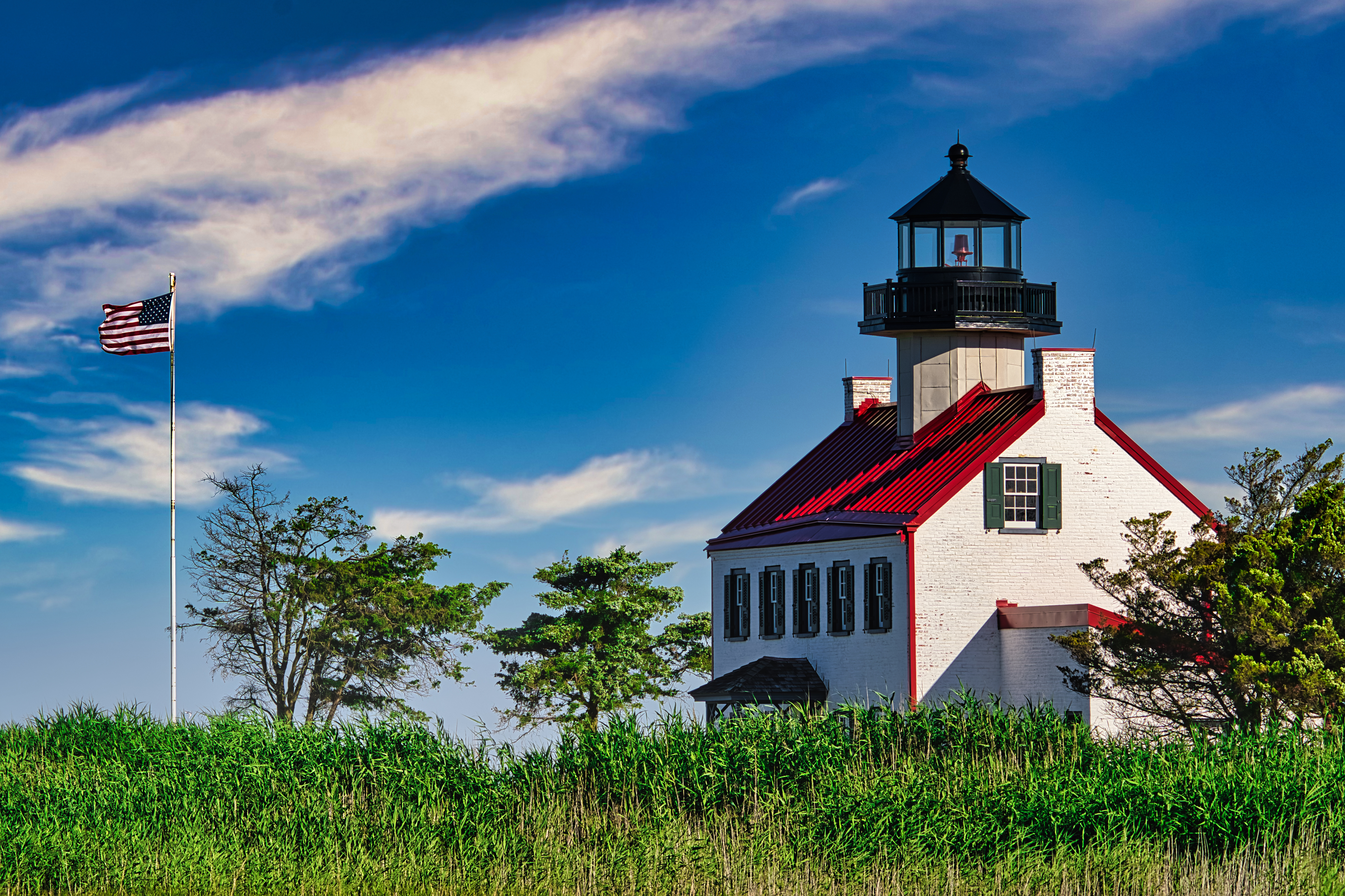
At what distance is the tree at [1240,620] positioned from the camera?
98.4 feet

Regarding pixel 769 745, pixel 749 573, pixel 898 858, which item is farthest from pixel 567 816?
pixel 749 573

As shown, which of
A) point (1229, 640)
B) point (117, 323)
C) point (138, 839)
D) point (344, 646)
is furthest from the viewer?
point (344, 646)

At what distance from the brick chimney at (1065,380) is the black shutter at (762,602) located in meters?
8.36

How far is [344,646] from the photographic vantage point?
5178 cm

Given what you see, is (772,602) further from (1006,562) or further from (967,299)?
(967,299)

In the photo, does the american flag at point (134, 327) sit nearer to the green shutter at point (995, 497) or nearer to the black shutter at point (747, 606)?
the black shutter at point (747, 606)

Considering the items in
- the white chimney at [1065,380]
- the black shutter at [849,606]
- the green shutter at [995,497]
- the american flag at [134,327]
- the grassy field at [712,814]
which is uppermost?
the american flag at [134,327]

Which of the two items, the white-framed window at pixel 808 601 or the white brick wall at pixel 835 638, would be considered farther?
the white-framed window at pixel 808 601

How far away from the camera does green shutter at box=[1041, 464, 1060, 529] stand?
1481 inches

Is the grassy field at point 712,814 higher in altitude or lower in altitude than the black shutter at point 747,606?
lower

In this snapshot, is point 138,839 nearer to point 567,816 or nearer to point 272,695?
point 567,816

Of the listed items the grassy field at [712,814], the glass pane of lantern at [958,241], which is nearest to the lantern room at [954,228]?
the glass pane of lantern at [958,241]

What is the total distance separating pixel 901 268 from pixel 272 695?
22.9 meters

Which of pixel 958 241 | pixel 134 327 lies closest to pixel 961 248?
pixel 958 241
